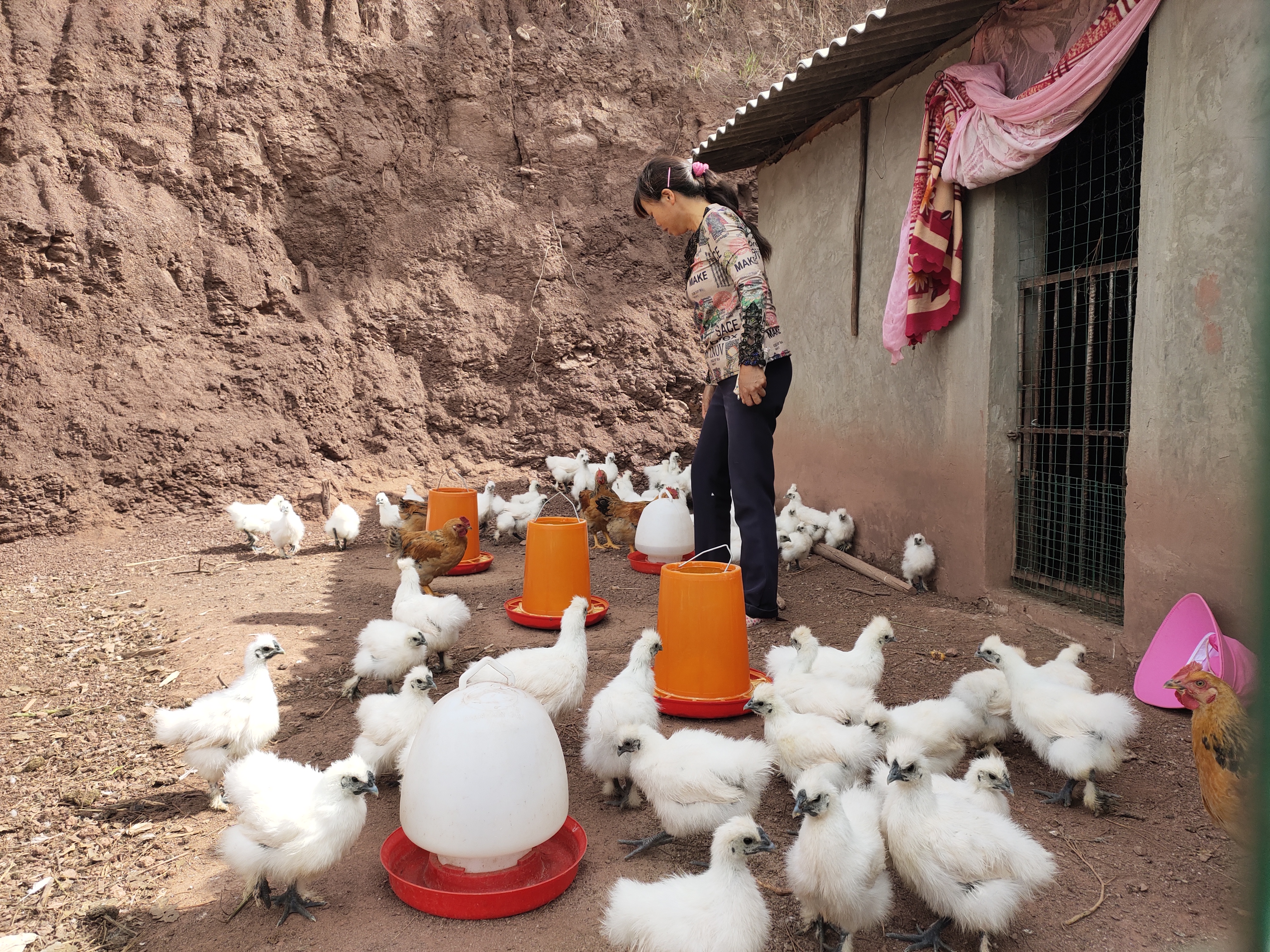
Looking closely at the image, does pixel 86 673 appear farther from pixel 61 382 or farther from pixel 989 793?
pixel 61 382

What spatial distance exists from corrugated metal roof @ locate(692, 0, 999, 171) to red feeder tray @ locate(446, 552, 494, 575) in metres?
4.22

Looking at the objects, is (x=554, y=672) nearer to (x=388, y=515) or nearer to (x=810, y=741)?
(x=810, y=741)

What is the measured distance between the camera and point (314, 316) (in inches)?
345

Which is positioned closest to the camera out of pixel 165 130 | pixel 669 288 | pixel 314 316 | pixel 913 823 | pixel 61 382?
pixel 913 823

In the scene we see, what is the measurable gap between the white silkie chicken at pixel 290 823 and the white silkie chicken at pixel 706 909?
0.78m

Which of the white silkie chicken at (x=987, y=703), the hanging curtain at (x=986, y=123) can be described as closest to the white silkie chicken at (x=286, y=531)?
the hanging curtain at (x=986, y=123)

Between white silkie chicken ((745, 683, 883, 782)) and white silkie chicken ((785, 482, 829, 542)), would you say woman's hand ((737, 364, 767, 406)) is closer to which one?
white silkie chicken ((745, 683, 883, 782))

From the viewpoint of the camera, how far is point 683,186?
425 centimetres

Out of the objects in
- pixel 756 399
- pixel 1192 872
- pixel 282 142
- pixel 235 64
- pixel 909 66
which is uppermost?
pixel 235 64

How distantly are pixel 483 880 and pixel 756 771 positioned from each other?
0.83 metres

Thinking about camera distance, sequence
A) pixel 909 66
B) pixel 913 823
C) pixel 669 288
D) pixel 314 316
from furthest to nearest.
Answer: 1. pixel 669 288
2. pixel 314 316
3. pixel 909 66
4. pixel 913 823

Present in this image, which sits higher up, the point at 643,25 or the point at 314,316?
the point at 643,25

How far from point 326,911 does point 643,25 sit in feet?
35.7

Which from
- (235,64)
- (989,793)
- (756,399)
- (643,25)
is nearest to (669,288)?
(643,25)
